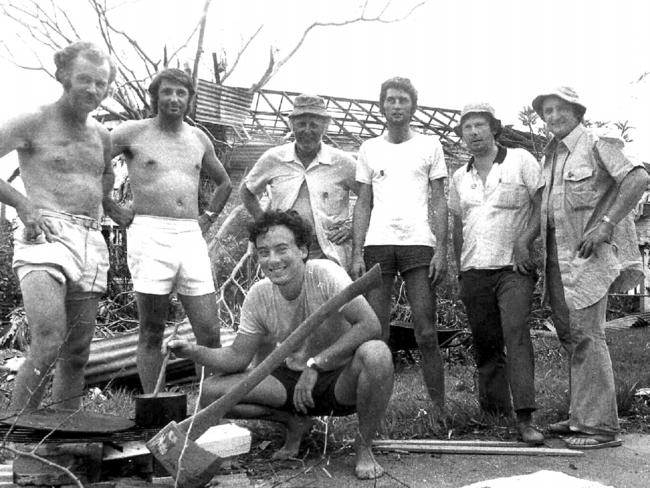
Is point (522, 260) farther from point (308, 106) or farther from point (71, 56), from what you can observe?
point (71, 56)

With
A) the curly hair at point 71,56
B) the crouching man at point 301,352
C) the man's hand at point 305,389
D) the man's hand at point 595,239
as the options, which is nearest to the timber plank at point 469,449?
the crouching man at point 301,352

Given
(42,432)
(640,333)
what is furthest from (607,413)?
(640,333)

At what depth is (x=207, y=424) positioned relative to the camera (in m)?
2.88

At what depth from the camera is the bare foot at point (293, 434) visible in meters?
3.44

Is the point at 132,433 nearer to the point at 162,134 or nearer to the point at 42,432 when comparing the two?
the point at 42,432

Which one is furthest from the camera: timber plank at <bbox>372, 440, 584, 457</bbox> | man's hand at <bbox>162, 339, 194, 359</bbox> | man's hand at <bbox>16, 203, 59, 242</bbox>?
timber plank at <bbox>372, 440, 584, 457</bbox>

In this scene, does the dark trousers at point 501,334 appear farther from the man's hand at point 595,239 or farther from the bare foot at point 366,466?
the bare foot at point 366,466

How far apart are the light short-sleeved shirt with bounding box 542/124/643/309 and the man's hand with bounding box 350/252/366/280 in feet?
3.60

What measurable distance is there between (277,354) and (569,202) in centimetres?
194

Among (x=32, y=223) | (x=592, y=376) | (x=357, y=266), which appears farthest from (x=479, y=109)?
(x=32, y=223)

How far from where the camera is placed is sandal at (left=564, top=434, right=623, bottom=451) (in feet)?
12.1

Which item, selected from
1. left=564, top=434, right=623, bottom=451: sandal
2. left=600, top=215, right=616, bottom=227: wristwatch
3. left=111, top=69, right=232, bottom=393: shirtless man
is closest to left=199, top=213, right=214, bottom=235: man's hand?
left=111, top=69, right=232, bottom=393: shirtless man

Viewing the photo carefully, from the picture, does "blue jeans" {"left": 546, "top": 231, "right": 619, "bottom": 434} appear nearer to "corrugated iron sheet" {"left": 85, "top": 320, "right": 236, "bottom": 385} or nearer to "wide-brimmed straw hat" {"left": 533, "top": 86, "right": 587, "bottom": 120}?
"wide-brimmed straw hat" {"left": 533, "top": 86, "right": 587, "bottom": 120}

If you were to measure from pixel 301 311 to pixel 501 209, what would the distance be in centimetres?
136
